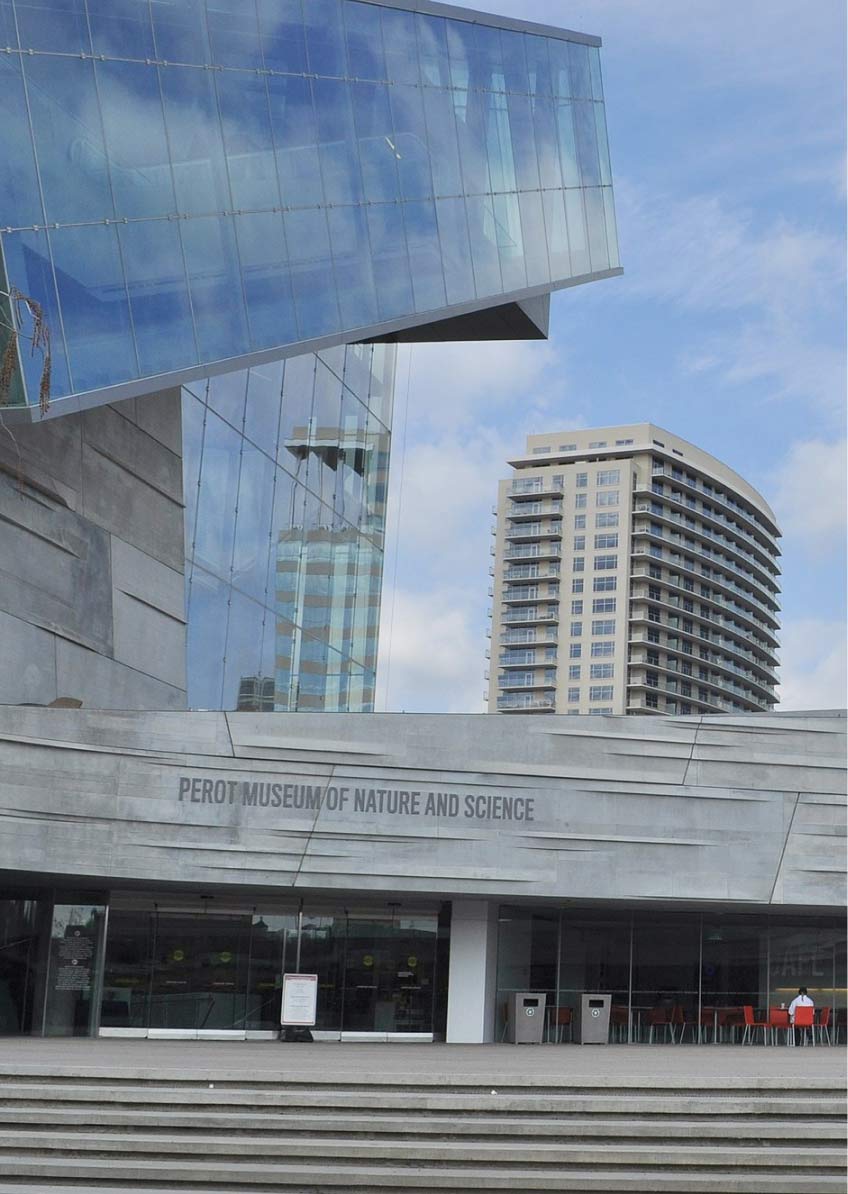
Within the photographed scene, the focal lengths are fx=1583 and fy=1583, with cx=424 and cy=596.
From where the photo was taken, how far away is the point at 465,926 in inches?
1072

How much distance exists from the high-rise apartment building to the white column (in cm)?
10672

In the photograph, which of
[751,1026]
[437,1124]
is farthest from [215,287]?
[751,1026]

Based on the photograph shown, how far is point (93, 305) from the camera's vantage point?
74.7ft

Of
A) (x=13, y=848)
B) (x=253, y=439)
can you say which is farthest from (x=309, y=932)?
(x=253, y=439)

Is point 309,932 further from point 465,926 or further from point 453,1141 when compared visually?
point 453,1141

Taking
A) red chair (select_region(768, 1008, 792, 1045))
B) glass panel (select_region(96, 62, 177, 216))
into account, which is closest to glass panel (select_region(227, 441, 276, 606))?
glass panel (select_region(96, 62, 177, 216))

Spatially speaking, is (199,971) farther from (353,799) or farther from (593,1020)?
(593,1020)

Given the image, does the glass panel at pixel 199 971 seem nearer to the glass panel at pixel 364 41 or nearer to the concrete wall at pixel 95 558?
the concrete wall at pixel 95 558

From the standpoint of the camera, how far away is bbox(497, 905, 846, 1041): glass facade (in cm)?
2880

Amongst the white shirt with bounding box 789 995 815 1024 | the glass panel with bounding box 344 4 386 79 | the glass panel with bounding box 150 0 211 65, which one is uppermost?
the glass panel with bounding box 344 4 386 79

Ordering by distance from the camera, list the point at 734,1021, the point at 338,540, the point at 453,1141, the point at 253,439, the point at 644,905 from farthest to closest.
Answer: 1. the point at 338,540
2. the point at 253,439
3. the point at 734,1021
4. the point at 644,905
5. the point at 453,1141

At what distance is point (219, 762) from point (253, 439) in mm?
9359

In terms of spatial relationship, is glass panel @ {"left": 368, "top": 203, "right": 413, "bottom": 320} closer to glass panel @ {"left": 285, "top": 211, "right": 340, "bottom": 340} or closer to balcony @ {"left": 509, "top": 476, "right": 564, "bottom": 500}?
glass panel @ {"left": 285, "top": 211, "right": 340, "bottom": 340}

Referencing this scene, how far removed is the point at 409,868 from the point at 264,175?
11.9 m
